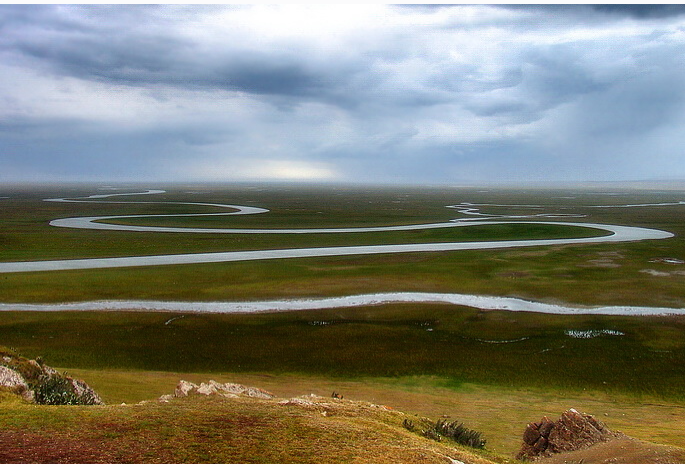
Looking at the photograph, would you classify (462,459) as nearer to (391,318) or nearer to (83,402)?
(83,402)

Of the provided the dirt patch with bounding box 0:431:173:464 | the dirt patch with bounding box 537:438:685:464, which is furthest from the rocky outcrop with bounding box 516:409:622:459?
the dirt patch with bounding box 0:431:173:464

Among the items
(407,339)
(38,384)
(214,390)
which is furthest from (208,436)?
(407,339)

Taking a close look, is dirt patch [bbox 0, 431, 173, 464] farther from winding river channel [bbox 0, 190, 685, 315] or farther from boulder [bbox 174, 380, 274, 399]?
winding river channel [bbox 0, 190, 685, 315]

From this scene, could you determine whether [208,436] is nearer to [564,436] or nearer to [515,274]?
[564,436]

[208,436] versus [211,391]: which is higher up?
[208,436]

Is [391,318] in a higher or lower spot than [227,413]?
lower

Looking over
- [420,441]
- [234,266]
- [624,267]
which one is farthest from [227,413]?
[624,267]
